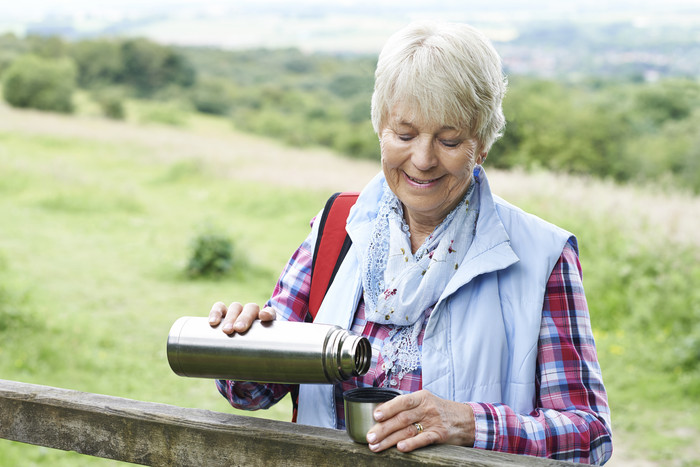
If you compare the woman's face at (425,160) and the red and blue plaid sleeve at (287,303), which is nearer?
the woman's face at (425,160)

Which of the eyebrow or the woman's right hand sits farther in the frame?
the eyebrow

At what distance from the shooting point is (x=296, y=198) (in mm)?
14312

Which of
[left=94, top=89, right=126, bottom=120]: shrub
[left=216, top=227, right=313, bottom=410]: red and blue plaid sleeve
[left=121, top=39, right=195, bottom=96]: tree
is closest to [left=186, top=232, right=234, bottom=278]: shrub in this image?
[left=216, top=227, right=313, bottom=410]: red and blue plaid sleeve

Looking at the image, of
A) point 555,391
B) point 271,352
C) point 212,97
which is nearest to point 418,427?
point 271,352

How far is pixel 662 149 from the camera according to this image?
68.2ft

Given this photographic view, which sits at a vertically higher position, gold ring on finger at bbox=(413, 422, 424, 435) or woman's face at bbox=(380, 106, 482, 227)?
woman's face at bbox=(380, 106, 482, 227)

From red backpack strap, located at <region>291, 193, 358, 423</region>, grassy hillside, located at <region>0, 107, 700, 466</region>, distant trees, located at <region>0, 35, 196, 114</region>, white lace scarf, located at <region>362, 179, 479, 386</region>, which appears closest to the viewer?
white lace scarf, located at <region>362, 179, 479, 386</region>

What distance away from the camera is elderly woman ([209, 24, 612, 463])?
5.37 ft

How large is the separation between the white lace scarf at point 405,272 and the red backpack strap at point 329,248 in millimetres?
93

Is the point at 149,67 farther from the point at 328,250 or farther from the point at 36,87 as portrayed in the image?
the point at 328,250

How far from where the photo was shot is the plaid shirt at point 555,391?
5.09 ft

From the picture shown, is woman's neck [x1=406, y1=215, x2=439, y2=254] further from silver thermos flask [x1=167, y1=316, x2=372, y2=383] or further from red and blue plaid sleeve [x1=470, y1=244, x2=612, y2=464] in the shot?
silver thermos flask [x1=167, y1=316, x2=372, y2=383]

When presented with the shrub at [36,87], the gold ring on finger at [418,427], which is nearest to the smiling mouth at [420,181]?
the gold ring on finger at [418,427]

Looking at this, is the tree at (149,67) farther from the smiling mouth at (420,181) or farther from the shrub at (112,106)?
the smiling mouth at (420,181)
